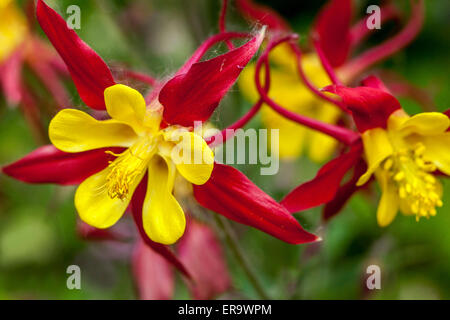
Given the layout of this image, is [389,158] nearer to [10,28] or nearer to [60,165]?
[60,165]

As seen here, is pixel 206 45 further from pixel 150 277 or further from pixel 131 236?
pixel 131 236

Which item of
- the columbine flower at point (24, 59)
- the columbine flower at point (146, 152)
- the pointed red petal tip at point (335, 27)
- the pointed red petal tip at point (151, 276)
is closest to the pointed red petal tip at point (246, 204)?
the columbine flower at point (146, 152)

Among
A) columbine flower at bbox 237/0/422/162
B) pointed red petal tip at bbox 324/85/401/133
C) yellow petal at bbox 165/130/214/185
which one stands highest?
columbine flower at bbox 237/0/422/162

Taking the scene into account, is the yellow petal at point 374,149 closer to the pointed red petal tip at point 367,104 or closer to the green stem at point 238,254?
the pointed red petal tip at point 367,104

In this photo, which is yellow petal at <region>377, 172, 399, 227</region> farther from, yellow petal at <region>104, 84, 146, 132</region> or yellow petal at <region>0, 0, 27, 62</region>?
yellow petal at <region>0, 0, 27, 62</region>

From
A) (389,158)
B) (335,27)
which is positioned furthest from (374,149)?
(335,27)

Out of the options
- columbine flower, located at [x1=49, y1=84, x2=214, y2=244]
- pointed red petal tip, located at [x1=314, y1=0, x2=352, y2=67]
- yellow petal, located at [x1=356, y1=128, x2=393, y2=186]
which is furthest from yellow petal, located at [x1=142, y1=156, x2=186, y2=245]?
pointed red petal tip, located at [x1=314, y1=0, x2=352, y2=67]
